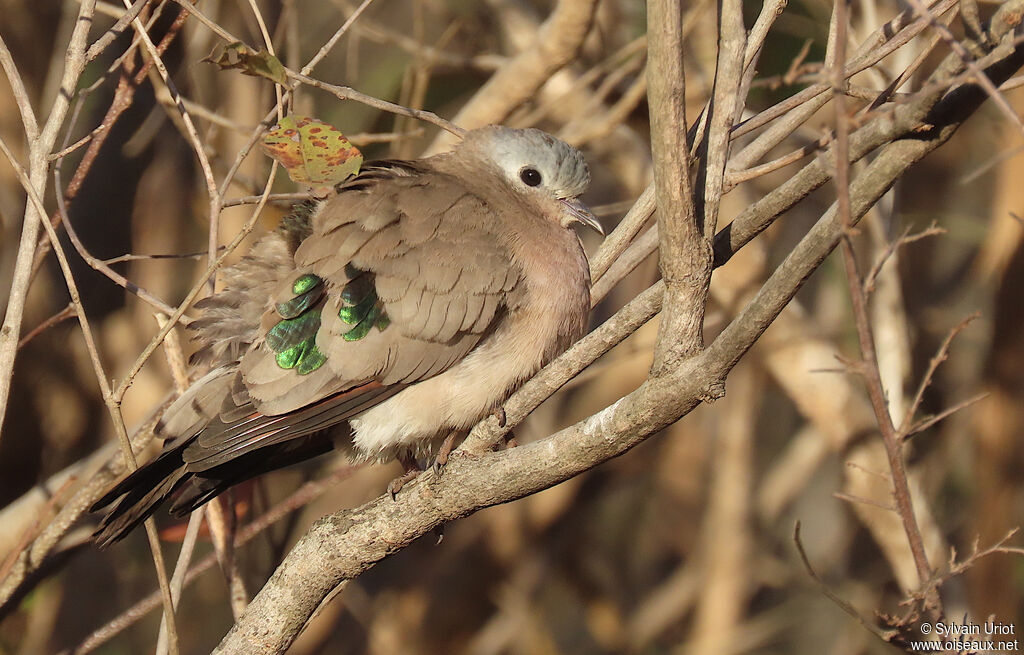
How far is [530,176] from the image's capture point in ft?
11.1

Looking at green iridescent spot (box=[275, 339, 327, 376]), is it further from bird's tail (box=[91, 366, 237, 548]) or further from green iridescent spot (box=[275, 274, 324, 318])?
bird's tail (box=[91, 366, 237, 548])

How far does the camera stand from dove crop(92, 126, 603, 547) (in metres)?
2.69

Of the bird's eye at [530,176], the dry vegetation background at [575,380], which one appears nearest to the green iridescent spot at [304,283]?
the dry vegetation background at [575,380]

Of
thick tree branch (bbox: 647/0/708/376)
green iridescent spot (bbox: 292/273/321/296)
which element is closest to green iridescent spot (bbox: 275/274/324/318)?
green iridescent spot (bbox: 292/273/321/296)

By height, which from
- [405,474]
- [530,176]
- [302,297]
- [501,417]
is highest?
[530,176]

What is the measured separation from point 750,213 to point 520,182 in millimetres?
1359

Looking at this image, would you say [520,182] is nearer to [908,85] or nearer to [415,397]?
[415,397]

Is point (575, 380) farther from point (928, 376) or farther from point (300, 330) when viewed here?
point (928, 376)

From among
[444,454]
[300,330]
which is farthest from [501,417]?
[300,330]

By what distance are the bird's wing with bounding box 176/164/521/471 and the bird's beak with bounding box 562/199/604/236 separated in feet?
1.52

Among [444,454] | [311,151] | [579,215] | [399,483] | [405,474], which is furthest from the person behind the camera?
[579,215]

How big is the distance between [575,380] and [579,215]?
6.59ft

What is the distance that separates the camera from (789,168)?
18.2ft

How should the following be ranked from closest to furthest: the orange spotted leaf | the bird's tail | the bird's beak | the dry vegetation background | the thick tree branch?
the thick tree branch, the orange spotted leaf, the bird's tail, the bird's beak, the dry vegetation background
